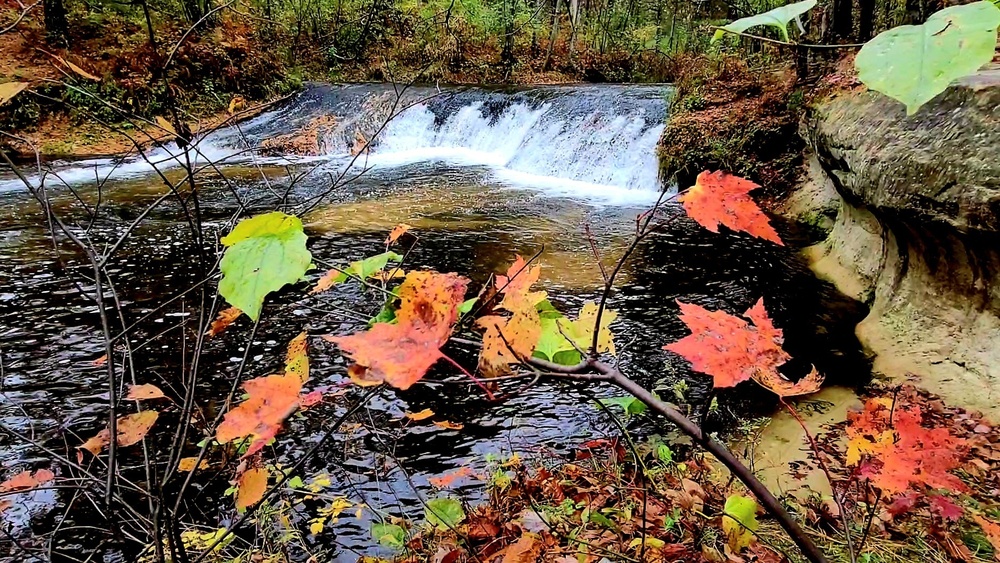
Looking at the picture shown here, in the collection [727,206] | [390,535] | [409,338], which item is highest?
[727,206]

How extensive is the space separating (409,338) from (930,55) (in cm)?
61

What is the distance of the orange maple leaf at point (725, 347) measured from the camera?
100 centimetres

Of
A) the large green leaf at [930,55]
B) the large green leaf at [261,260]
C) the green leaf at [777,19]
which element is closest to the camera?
the large green leaf at [930,55]

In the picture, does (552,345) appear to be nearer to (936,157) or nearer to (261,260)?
(261,260)

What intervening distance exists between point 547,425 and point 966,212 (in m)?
2.56

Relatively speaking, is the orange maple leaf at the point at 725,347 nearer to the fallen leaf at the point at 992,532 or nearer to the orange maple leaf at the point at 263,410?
the orange maple leaf at the point at 263,410

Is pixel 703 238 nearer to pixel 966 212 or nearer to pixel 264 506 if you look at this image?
pixel 966 212

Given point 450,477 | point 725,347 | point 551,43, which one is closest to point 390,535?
point 450,477

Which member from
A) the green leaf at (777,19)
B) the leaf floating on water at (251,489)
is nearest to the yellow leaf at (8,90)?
the green leaf at (777,19)

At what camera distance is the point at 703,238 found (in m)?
6.66

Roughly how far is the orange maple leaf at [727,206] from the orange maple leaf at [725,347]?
0.20 metres

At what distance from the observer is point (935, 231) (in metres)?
3.62

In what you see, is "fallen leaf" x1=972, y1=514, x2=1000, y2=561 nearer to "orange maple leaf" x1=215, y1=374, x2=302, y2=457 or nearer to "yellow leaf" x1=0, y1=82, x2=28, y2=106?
"orange maple leaf" x1=215, y1=374, x2=302, y2=457

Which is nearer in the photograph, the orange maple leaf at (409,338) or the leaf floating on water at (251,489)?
the orange maple leaf at (409,338)
